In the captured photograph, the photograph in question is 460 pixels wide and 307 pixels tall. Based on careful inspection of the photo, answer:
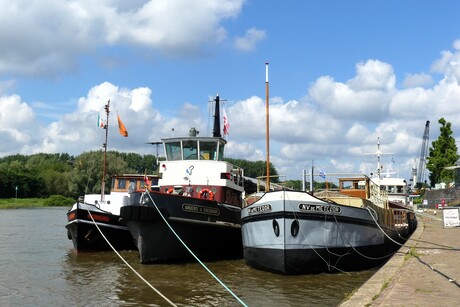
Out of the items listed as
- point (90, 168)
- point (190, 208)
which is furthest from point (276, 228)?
point (90, 168)

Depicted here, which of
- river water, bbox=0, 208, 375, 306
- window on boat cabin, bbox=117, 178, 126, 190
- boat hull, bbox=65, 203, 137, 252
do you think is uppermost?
window on boat cabin, bbox=117, 178, 126, 190

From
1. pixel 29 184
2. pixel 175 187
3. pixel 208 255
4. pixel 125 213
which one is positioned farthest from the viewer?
pixel 29 184

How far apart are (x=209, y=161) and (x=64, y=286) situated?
283 inches

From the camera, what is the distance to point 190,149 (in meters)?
18.8

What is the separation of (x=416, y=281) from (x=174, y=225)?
8330 millimetres

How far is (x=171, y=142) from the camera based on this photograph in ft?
62.3

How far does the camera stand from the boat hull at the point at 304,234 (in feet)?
41.0

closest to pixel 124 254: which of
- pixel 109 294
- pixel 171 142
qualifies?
pixel 171 142

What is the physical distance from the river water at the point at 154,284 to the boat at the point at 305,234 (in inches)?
13.9

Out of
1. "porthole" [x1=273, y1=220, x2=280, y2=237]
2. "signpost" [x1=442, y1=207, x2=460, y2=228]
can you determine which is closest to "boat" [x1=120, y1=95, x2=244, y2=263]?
"porthole" [x1=273, y1=220, x2=280, y2=237]

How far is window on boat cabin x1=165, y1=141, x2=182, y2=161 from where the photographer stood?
743 inches

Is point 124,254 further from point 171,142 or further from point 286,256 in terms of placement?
point 286,256

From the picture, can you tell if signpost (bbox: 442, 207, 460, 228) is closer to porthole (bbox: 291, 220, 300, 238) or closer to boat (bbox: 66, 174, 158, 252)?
porthole (bbox: 291, 220, 300, 238)

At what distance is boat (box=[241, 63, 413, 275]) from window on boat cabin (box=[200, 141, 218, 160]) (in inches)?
195
